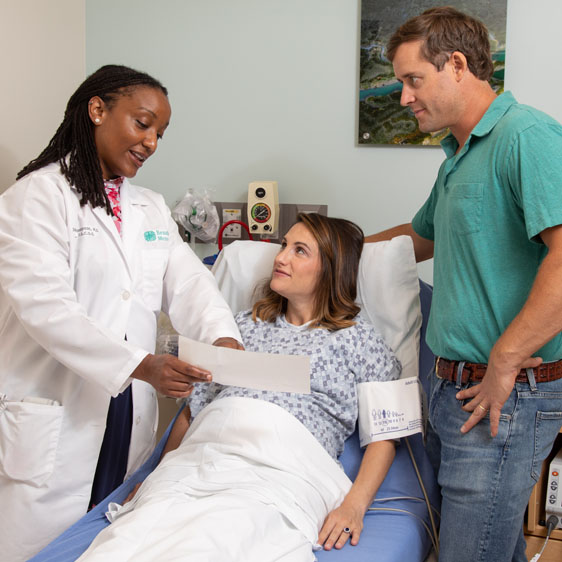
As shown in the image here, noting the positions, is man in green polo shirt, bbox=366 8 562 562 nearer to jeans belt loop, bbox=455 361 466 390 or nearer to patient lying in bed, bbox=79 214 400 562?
jeans belt loop, bbox=455 361 466 390

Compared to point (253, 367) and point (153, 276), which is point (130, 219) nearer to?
point (153, 276)

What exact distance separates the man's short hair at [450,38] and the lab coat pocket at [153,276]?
2.78 ft

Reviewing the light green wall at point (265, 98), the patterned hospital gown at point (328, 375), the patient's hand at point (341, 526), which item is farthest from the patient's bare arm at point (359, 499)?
the light green wall at point (265, 98)

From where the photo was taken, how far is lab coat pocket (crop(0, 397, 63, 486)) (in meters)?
1.44

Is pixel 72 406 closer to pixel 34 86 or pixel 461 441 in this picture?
pixel 461 441

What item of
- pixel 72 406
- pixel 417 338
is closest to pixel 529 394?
pixel 417 338

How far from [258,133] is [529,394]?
1607 mm

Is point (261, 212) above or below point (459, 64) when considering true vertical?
below

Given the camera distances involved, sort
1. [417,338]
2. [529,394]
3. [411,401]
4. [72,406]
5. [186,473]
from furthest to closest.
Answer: [417,338]
[411,401]
[72,406]
[186,473]
[529,394]

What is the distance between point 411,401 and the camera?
1.64 metres

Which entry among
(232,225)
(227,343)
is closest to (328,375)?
(227,343)

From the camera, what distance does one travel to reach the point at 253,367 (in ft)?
4.11

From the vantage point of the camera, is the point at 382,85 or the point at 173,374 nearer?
the point at 173,374

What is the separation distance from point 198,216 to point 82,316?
3.87ft
